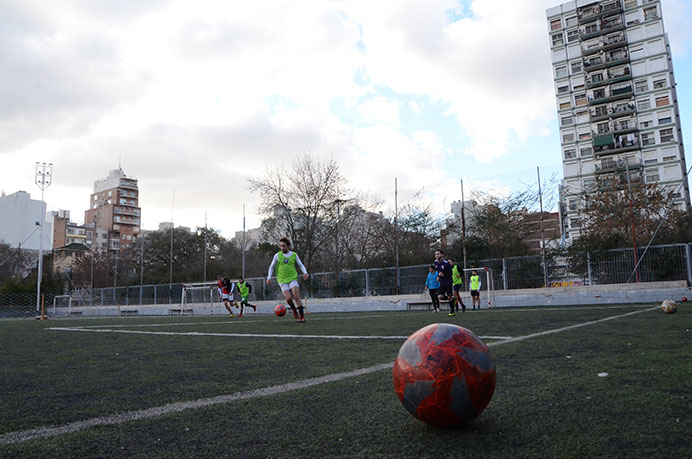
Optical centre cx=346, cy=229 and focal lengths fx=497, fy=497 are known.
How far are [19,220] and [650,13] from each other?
95268 mm

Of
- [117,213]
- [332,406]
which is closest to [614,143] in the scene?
[332,406]

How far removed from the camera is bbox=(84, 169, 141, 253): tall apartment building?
9975 centimetres

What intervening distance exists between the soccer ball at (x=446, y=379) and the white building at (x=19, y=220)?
87830mm

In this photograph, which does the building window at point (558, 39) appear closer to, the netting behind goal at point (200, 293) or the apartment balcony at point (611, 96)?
the apartment balcony at point (611, 96)

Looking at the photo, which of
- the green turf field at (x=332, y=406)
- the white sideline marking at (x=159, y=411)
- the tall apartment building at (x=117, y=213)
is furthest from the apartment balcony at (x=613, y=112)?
the tall apartment building at (x=117, y=213)

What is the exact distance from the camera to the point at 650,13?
61.9m

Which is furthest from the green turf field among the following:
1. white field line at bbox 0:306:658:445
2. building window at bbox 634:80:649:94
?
building window at bbox 634:80:649:94

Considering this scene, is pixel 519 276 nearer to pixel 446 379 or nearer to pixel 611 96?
pixel 446 379

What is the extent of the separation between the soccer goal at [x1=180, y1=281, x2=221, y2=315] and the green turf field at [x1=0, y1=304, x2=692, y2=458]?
25.5 metres

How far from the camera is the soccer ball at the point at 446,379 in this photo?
7.71 feet

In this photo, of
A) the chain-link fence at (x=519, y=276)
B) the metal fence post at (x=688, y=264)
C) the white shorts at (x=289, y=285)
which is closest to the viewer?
the white shorts at (x=289, y=285)

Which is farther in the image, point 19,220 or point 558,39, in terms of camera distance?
point 19,220

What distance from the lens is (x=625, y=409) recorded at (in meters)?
2.69

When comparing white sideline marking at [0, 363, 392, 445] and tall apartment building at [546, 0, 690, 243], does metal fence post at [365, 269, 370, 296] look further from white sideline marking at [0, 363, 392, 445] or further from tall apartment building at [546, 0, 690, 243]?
tall apartment building at [546, 0, 690, 243]
